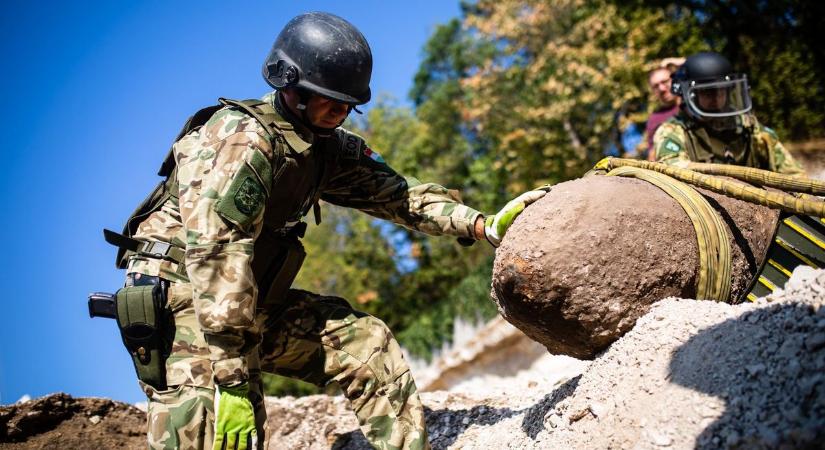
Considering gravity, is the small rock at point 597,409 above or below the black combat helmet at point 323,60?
below

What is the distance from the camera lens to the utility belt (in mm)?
3260

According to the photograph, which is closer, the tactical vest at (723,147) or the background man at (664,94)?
the tactical vest at (723,147)

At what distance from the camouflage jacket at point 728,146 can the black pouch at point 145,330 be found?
3.96 meters

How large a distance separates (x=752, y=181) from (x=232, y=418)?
2774 mm

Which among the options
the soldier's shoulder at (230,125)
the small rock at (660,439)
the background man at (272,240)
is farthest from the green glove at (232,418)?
the small rock at (660,439)

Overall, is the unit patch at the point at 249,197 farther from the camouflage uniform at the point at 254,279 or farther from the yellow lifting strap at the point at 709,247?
the yellow lifting strap at the point at 709,247

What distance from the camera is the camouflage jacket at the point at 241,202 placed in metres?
3.09

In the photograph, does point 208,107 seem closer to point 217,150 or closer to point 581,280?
point 217,150

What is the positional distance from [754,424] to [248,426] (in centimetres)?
212

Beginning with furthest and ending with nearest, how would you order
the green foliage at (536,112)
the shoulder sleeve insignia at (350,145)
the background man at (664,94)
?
the green foliage at (536,112) < the background man at (664,94) < the shoulder sleeve insignia at (350,145)

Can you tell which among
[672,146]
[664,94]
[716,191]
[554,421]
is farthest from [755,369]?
[664,94]

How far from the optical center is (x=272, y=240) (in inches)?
143

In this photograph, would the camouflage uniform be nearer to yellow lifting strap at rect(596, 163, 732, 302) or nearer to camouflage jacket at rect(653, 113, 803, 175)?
yellow lifting strap at rect(596, 163, 732, 302)

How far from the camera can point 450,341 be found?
16.0 meters
